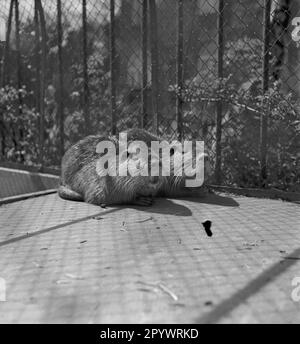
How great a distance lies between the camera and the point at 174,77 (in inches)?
165

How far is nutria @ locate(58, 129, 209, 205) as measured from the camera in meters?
3.44

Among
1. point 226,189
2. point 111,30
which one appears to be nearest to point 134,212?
point 226,189

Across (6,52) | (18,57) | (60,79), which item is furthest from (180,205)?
(6,52)

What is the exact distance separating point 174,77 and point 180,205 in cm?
145

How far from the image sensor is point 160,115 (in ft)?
14.1

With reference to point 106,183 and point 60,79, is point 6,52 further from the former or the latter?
point 106,183

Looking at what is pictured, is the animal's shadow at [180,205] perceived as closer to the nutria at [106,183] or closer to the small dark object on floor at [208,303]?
the nutria at [106,183]

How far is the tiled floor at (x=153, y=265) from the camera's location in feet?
4.95

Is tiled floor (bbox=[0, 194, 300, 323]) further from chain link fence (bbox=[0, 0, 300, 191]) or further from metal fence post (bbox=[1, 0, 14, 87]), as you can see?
metal fence post (bbox=[1, 0, 14, 87])

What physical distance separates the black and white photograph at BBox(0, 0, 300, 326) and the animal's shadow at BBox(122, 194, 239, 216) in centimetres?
2

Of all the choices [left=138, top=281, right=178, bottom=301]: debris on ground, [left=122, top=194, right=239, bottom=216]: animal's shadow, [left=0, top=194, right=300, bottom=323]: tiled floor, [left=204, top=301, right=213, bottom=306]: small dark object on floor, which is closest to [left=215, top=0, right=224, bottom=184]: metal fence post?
[left=122, top=194, right=239, bottom=216]: animal's shadow

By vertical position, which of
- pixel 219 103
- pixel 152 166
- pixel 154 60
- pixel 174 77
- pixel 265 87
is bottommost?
pixel 152 166

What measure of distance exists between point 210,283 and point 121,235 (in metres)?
0.89
